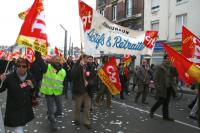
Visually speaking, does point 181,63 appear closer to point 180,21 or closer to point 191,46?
point 191,46

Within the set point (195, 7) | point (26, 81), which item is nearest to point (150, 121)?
point (26, 81)

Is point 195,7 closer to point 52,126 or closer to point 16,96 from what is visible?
point 52,126

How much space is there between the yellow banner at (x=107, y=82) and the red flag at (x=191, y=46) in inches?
122

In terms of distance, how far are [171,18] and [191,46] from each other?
21835mm

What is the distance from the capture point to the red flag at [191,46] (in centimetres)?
963

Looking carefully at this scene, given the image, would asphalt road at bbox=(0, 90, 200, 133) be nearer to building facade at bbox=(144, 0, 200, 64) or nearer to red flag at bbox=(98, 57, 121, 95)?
red flag at bbox=(98, 57, 121, 95)

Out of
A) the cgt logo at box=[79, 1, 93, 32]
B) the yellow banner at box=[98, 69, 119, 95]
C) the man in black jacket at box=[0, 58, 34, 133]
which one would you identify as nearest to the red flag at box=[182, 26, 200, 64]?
the cgt logo at box=[79, 1, 93, 32]

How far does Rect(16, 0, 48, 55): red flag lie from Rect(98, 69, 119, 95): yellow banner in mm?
5396

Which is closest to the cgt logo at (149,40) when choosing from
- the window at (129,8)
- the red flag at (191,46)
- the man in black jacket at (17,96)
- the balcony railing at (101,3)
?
the red flag at (191,46)

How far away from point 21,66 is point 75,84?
3.59 meters

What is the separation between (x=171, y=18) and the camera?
31109mm

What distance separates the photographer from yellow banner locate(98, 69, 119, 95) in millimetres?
12422

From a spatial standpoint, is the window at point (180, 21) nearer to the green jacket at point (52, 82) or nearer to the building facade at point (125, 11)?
the building facade at point (125, 11)

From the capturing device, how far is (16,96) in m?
5.70
